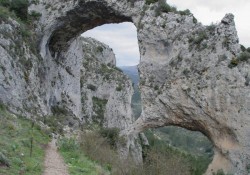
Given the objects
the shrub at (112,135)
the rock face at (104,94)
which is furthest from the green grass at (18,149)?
the rock face at (104,94)

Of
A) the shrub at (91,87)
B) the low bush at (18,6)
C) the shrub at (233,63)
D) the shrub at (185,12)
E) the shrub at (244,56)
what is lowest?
the shrub at (91,87)

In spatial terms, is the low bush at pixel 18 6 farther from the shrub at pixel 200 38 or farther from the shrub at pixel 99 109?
the shrub at pixel 99 109

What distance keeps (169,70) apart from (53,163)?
526 inches

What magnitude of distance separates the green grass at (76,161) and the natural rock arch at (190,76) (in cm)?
845

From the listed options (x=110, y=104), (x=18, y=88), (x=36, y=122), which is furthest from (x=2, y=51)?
(x=110, y=104)

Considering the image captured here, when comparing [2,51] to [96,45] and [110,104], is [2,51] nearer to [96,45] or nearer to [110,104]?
[110,104]

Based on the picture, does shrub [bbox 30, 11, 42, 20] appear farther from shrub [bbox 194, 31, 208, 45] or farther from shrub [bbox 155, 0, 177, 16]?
shrub [bbox 194, 31, 208, 45]

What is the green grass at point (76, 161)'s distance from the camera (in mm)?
13840

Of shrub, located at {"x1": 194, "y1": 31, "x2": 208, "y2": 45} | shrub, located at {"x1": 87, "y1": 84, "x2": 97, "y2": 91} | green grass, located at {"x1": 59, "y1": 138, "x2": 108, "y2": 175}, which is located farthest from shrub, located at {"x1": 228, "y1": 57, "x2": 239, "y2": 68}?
shrub, located at {"x1": 87, "y1": 84, "x2": 97, "y2": 91}

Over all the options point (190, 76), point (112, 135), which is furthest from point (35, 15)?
point (190, 76)

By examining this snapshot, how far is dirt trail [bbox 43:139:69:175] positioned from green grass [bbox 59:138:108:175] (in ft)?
0.82

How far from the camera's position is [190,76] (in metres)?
24.7

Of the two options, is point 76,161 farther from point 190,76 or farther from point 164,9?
point 164,9

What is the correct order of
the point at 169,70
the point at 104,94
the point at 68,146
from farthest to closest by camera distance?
1. the point at 104,94
2. the point at 169,70
3. the point at 68,146
